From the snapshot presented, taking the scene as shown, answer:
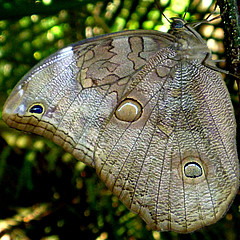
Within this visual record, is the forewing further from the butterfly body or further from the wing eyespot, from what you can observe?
the wing eyespot

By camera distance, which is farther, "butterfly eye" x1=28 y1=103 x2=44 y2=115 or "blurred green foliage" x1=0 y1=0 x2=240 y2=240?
"blurred green foliage" x1=0 y1=0 x2=240 y2=240

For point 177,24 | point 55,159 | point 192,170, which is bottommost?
point 192,170

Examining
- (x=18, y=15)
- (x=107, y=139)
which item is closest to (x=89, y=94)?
(x=107, y=139)

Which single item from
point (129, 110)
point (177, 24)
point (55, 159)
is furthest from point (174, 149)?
point (55, 159)

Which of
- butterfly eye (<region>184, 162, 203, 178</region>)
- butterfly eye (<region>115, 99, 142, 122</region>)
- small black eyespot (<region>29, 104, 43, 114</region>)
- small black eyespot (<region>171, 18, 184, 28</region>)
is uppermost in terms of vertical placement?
small black eyespot (<region>171, 18, 184, 28</region>)

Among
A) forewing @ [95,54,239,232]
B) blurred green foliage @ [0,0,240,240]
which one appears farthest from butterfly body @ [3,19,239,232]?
blurred green foliage @ [0,0,240,240]

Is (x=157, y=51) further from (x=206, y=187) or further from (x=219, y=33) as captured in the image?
(x=206, y=187)

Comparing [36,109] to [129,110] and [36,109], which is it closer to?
[36,109]
